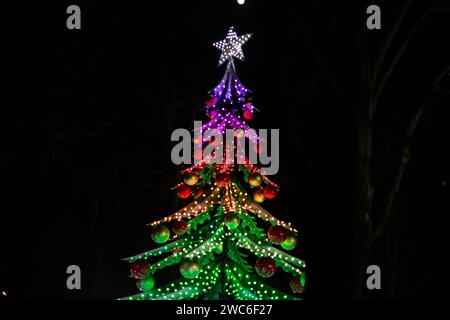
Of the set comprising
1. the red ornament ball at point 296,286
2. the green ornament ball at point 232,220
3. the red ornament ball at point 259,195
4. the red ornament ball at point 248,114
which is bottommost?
the red ornament ball at point 296,286

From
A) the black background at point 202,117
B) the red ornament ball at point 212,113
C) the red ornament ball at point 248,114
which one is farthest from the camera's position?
the red ornament ball at point 212,113

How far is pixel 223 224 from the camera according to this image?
30.1ft

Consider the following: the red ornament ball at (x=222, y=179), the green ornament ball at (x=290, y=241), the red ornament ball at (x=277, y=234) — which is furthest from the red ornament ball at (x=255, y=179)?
the green ornament ball at (x=290, y=241)

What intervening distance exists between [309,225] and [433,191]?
12343mm

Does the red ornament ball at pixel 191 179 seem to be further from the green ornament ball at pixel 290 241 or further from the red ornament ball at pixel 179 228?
the green ornament ball at pixel 290 241

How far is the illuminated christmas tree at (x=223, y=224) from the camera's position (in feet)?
29.4

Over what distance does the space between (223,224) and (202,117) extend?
27.8 feet

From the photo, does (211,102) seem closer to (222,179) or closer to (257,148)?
(257,148)

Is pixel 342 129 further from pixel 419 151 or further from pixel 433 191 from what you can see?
pixel 433 191

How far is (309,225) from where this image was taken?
6.59 meters

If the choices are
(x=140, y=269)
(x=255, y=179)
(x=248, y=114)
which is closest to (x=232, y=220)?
(x=255, y=179)

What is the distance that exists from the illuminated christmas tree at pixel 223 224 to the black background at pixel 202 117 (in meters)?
0.99

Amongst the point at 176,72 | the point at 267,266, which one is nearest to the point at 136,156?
the point at 176,72

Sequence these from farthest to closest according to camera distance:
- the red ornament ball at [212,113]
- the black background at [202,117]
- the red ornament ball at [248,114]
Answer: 1. the red ornament ball at [212,113]
2. the red ornament ball at [248,114]
3. the black background at [202,117]
